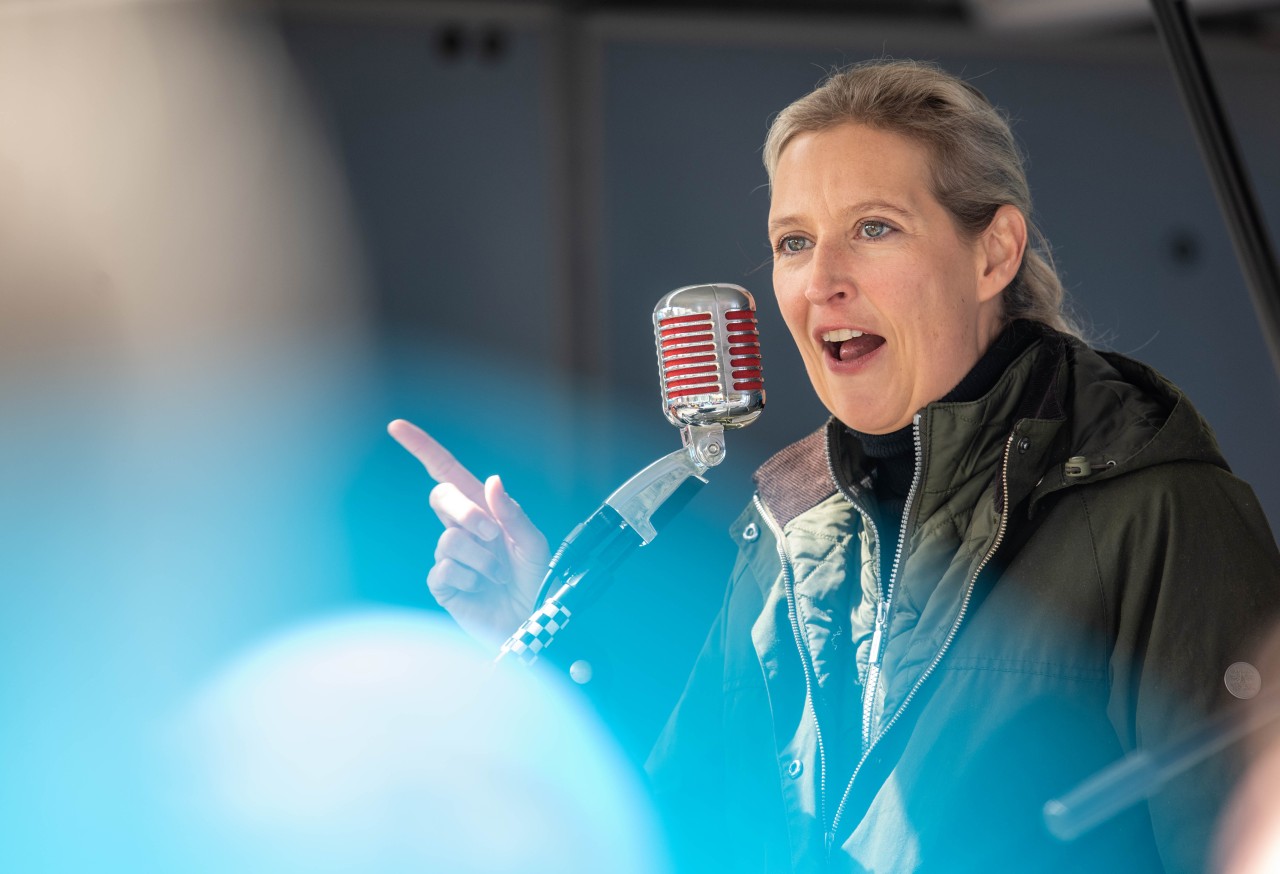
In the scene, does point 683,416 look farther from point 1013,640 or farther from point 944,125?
point 944,125

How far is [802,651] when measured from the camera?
4.87 ft

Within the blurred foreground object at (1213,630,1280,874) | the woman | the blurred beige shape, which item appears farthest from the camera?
the blurred beige shape

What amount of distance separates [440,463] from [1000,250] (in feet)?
2.47

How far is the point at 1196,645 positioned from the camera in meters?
1.20

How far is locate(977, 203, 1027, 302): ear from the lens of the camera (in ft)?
5.11

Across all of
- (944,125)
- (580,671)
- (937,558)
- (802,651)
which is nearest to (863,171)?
(944,125)

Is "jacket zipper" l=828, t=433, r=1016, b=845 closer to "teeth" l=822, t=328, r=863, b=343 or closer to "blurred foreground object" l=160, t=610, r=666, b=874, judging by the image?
"teeth" l=822, t=328, r=863, b=343

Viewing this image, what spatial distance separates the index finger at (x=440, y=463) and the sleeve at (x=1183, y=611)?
28.4 inches

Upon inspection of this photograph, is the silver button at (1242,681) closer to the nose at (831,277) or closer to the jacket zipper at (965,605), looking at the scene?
the jacket zipper at (965,605)

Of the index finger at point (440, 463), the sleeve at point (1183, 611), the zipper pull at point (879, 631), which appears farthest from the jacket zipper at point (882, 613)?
the index finger at point (440, 463)

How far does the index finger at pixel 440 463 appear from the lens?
155 cm

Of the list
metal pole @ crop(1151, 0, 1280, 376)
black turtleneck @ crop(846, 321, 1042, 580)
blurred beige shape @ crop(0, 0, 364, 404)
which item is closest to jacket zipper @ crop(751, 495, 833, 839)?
black turtleneck @ crop(846, 321, 1042, 580)

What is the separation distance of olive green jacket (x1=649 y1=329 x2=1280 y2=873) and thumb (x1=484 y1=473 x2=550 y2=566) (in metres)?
0.30

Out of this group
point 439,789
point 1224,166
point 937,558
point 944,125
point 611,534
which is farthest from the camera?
point 439,789
